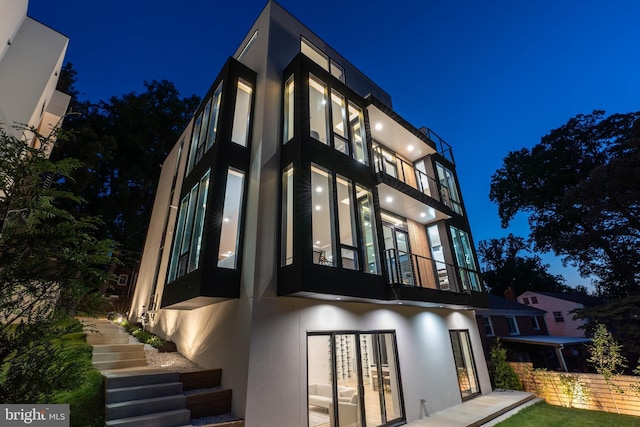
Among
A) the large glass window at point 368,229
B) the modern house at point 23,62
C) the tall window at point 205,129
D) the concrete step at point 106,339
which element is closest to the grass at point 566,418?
the large glass window at point 368,229

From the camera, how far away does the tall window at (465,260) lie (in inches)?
375

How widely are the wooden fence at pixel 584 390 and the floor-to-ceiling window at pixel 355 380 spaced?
5766 mm

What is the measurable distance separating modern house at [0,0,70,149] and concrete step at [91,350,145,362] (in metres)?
5.32

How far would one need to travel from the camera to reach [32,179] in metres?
2.52

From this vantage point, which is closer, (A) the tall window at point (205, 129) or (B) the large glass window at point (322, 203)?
(B) the large glass window at point (322, 203)

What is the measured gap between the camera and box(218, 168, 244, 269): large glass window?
6.19 metres

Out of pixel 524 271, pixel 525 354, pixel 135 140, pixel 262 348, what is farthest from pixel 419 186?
pixel 524 271

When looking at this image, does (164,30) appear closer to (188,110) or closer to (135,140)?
(188,110)

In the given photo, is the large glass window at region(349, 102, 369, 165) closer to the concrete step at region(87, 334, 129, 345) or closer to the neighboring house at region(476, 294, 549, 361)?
the concrete step at region(87, 334, 129, 345)

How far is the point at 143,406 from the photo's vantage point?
454 cm

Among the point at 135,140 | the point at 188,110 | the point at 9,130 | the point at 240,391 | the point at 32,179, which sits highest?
the point at 188,110

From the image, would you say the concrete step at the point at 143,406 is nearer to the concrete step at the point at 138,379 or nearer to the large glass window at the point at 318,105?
the concrete step at the point at 138,379

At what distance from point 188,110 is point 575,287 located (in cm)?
6968

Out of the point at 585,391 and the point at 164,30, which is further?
the point at 164,30
